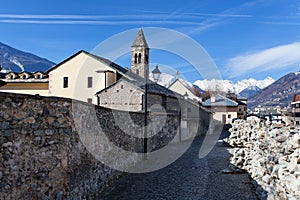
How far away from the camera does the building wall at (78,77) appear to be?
32.8m

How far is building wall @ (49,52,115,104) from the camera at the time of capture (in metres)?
32.8

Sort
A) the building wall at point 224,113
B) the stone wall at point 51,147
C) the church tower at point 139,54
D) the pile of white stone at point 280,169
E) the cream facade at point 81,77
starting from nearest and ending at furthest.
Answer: the stone wall at point 51,147, the pile of white stone at point 280,169, the cream facade at point 81,77, the church tower at point 139,54, the building wall at point 224,113

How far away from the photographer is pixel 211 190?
866 centimetres

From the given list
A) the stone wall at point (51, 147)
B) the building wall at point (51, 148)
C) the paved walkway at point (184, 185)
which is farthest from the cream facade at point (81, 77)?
the building wall at point (51, 148)

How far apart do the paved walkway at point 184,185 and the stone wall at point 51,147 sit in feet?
2.78

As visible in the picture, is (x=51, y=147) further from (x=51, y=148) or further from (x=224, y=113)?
(x=224, y=113)

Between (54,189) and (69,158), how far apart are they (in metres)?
0.80

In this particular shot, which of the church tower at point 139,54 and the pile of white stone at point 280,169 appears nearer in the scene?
the pile of white stone at point 280,169

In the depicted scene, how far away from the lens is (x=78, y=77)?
3425 cm

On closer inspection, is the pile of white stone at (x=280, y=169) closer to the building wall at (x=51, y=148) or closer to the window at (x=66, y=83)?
the building wall at (x=51, y=148)

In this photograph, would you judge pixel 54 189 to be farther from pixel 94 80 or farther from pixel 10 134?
pixel 94 80

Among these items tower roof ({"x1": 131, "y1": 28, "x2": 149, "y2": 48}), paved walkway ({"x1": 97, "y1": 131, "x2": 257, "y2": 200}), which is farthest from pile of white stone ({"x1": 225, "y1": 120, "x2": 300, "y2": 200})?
tower roof ({"x1": 131, "y1": 28, "x2": 149, "y2": 48})

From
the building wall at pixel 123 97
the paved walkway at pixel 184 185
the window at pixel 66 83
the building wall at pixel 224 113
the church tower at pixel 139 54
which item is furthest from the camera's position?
the building wall at pixel 224 113

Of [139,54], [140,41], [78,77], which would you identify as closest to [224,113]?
[139,54]
